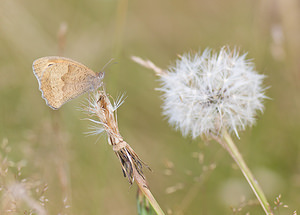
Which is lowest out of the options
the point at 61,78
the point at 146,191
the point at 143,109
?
the point at 146,191

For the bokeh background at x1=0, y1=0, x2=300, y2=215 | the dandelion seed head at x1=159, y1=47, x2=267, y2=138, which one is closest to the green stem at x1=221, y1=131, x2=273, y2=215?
the dandelion seed head at x1=159, y1=47, x2=267, y2=138

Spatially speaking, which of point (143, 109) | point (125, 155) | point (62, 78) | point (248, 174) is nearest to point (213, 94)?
point (248, 174)

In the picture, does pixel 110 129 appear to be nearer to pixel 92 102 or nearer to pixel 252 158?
pixel 92 102

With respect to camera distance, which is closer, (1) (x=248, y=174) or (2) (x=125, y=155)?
(2) (x=125, y=155)

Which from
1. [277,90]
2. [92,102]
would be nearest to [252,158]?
[277,90]

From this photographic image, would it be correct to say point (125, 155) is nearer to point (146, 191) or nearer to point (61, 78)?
point (146, 191)

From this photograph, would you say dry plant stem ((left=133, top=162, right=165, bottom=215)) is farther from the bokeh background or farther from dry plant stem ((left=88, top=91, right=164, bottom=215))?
the bokeh background
